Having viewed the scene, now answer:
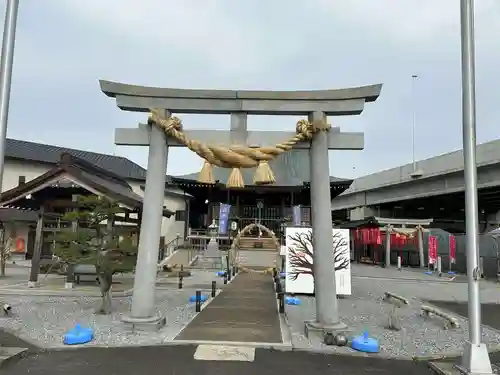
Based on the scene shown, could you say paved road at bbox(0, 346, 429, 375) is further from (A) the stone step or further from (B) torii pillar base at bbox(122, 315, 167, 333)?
(A) the stone step

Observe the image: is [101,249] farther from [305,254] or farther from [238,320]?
[305,254]

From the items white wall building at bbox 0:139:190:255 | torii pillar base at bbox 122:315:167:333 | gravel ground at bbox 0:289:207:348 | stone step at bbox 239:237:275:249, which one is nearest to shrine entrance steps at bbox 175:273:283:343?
gravel ground at bbox 0:289:207:348

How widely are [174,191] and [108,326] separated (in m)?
37.5

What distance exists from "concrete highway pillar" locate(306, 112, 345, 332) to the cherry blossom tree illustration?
281 inches

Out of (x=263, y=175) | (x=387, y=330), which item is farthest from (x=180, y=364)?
(x=387, y=330)

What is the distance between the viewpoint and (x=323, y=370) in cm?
712

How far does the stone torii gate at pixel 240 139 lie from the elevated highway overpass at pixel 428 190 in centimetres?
2384

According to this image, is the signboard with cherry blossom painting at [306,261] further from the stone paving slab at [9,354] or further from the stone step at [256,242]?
the stone step at [256,242]

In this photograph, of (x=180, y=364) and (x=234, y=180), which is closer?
(x=180, y=364)

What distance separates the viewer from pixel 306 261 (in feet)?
55.2

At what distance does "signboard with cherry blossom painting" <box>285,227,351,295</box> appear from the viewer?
16594 mm

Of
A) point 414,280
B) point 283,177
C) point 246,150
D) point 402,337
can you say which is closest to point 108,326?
point 246,150

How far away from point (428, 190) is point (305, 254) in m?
26.1

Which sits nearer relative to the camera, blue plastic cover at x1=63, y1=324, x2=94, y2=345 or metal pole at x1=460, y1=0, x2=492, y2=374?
metal pole at x1=460, y1=0, x2=492, y2=374
